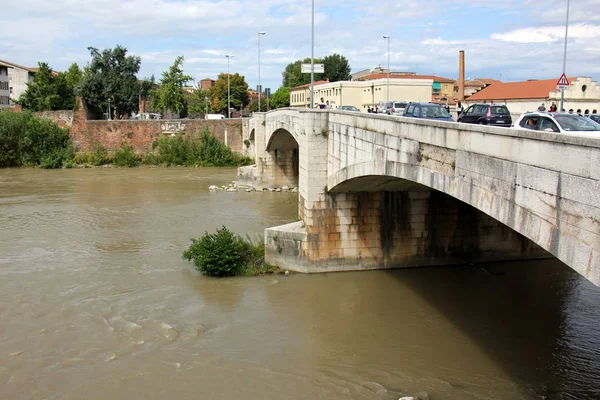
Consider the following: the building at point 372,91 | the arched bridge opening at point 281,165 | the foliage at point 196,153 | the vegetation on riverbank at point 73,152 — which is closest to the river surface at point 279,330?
the arched bridge opening at point 281,165

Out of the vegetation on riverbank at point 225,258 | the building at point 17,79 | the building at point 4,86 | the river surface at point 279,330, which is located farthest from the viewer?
the building at point 17,79

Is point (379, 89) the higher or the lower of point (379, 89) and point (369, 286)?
the higher

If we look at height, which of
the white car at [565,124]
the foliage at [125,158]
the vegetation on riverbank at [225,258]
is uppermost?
the white car at [565,124]

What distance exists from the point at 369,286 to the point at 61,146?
4143cm

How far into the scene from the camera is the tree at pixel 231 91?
79.6 metres

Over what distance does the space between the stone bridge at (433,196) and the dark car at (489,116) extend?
2.62 meters

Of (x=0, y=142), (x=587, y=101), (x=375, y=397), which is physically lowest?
(x=375, y=397)

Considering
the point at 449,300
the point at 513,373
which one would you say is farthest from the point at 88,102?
the point at 513,373

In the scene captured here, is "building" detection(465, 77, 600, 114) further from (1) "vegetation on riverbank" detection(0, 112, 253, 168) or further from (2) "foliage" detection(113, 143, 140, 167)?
(2) "foliage" detection(113, 143, 140, 167)

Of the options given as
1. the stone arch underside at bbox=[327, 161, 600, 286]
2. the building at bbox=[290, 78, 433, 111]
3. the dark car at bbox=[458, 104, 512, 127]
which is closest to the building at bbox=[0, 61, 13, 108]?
the building at bbox=[290, 78, 433, 111]

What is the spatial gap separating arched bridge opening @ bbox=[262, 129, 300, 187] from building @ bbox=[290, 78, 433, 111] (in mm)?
8919

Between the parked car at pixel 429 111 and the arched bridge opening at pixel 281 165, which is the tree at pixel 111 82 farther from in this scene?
the parked car at pixel 429 111

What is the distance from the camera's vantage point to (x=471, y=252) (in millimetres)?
18281

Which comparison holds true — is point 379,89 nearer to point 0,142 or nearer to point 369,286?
point 0,142
